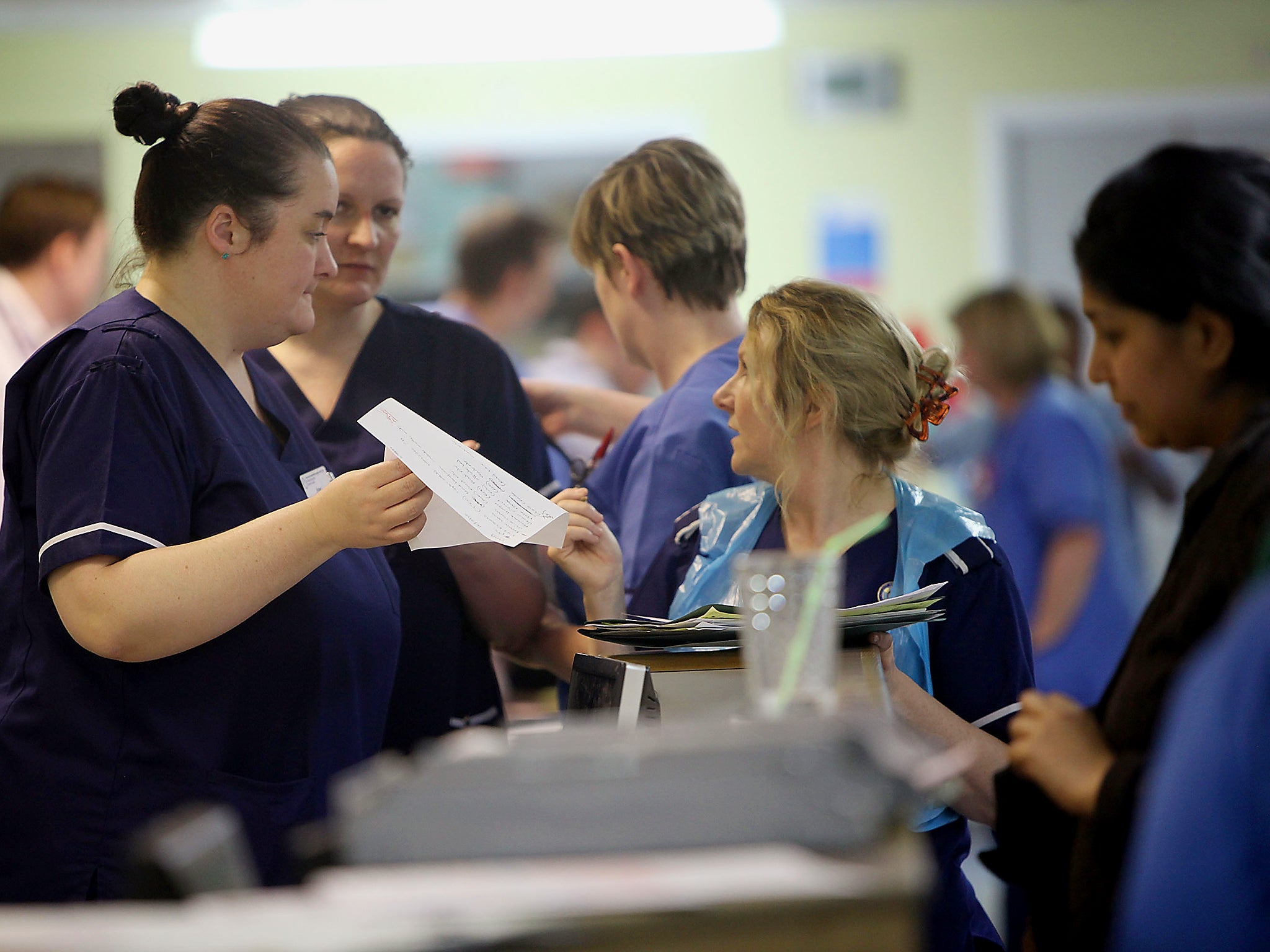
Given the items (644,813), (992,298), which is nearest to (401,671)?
(644,813)

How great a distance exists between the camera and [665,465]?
6.20 feet

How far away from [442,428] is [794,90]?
13.7 ft

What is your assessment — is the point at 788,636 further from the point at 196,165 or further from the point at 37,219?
the point at 37,219

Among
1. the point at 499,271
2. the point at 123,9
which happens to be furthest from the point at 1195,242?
the point at 123,9

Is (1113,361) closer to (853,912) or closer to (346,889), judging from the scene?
(853,912)

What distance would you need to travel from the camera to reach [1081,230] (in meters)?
1.21

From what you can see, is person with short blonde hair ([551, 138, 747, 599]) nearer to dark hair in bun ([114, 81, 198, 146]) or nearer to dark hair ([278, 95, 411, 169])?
dark hair ([278, 95, 411, 169])

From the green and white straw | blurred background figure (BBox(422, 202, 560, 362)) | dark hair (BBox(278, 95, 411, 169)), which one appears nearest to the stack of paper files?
the green and white straw

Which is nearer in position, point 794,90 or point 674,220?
point 674,220

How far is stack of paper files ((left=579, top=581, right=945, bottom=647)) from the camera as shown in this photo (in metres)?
1.28

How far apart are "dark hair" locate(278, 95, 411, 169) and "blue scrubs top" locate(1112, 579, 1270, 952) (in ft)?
5.16

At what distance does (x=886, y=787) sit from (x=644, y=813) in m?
0.17

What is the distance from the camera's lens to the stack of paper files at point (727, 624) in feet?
4.20

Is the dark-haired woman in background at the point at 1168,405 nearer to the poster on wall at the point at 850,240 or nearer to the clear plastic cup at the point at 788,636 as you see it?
the clear plastic cup at the point at 788,636
